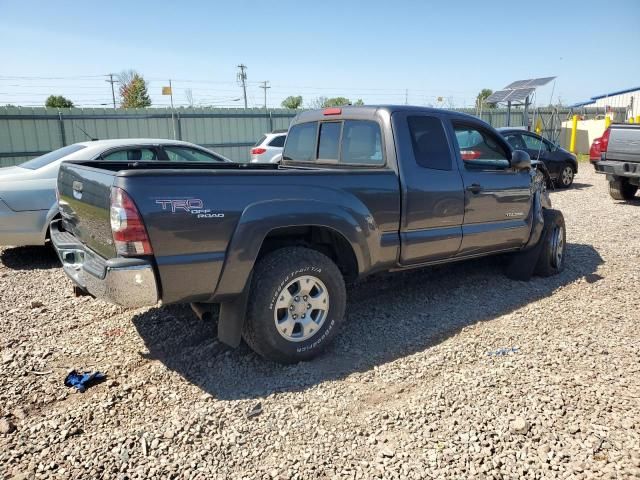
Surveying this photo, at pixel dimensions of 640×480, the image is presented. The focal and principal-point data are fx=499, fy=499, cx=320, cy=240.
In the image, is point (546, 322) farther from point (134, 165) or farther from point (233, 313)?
point (134, 165)

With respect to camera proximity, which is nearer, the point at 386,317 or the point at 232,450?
the point at 232,450

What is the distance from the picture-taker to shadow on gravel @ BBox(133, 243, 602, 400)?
355 cm

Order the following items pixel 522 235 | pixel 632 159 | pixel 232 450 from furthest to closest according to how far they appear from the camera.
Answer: pixel 632 159 → pixel 522 235 → pixel 232 450

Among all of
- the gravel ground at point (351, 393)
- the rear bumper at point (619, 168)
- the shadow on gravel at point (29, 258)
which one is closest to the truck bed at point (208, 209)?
the gravel ground at point (351, 393)

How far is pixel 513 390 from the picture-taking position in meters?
3.27

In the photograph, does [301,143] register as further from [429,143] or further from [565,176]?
[565,176]

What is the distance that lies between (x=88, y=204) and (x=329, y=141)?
Result: 228 cm

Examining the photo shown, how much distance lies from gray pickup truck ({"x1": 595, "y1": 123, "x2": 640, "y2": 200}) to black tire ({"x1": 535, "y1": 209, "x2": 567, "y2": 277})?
19.2 feet

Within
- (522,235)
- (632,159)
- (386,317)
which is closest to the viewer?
(386,317)

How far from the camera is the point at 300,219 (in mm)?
3518

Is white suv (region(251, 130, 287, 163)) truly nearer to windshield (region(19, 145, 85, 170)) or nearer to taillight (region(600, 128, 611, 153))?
windshield (region(19, 145, 85, 170))

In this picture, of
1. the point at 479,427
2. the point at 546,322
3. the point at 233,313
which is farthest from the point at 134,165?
the point at 546,322

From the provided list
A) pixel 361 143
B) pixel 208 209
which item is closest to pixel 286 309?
pixel 208 209

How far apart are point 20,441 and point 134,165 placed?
8.33 feet
